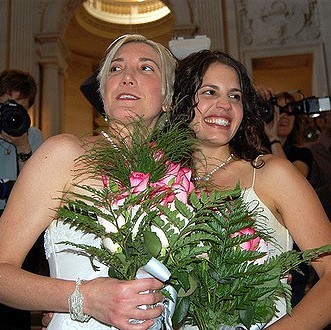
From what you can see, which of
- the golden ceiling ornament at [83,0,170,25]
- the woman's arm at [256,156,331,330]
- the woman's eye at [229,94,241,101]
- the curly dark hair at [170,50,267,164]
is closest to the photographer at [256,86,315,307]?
the curly dark hair at [170,50,267,164]

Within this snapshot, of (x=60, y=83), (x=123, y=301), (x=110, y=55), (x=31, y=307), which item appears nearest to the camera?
(x=123, y=301)

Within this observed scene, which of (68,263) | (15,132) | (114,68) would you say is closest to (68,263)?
(68,263)

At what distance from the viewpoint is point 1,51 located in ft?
35.6

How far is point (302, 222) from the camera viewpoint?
1.91 meters

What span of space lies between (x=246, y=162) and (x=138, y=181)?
1150 millimetres

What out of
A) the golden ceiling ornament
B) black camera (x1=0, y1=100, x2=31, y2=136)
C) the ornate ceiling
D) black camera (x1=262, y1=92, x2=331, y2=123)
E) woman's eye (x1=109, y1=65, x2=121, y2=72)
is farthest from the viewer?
the golden ceiling ornament

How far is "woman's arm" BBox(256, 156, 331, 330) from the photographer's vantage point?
5.53ft

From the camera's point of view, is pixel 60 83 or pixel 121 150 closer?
pixel 121 150

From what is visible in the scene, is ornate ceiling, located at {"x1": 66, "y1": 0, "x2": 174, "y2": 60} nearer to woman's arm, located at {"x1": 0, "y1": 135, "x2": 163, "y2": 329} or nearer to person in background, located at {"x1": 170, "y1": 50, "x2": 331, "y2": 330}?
person in background, located at {"x1": 170, "y1": 50, "x2": 331, "y2": 330}

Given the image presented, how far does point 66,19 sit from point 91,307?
37.2 feet

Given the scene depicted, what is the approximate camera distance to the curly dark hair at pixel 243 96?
89.3 inches

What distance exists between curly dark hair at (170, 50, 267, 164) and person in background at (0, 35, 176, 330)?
17cm

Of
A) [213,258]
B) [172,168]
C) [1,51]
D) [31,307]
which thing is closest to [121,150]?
[172,168]

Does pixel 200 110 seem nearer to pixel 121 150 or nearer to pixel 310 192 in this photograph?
pixel 310 192
